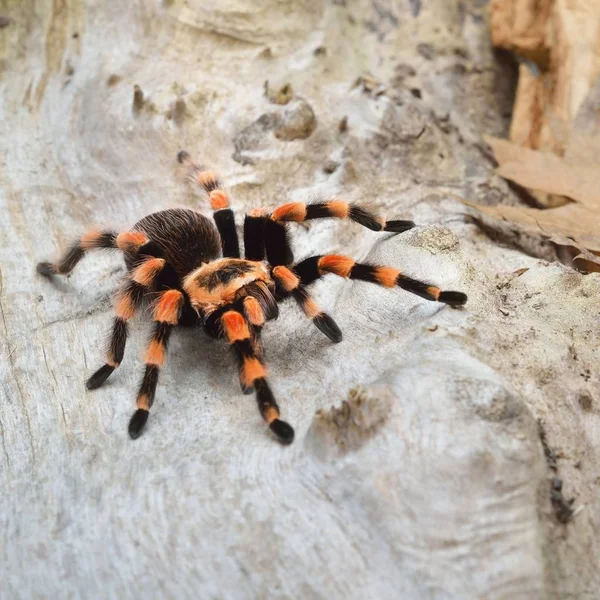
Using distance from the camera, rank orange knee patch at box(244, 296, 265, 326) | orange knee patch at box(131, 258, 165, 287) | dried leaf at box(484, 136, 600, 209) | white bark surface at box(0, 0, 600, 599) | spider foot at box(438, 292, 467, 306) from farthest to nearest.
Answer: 1. dried leaf at box(484, 136, 600, 209)
2. orange knee patch at box(131, 258, 165, 287)
3. orange knee patch at box(244, 296, 265, 326)
4. spider foot at box(438, 292, 467, 306)
5. white bark surface at box(0, 0, 600, 599)

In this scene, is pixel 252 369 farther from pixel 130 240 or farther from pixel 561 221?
pixel 561 221

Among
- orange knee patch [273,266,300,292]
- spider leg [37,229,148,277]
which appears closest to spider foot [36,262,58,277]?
spider leg [37,229,148,277]

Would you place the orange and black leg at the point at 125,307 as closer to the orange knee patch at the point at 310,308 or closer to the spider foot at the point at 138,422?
the spider foot at the point at 138,422

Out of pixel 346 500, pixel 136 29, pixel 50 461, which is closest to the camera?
pixel 346 500

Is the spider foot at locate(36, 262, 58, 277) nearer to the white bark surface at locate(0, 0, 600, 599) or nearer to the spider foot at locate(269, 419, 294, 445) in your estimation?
the white bark surface at locate(0, 0, 600, 599)

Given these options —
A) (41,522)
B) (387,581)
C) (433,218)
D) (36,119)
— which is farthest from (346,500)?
(36,119)

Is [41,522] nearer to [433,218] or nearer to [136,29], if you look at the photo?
[433,218]

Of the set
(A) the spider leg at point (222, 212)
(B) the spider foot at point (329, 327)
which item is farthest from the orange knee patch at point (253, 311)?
(A) the spider leg at point (222, 212)
